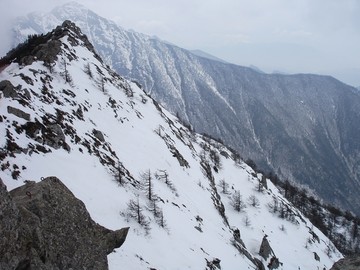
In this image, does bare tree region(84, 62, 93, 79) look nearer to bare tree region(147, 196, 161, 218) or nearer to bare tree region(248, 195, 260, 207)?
bare tree region(147, 196, 161, 218)

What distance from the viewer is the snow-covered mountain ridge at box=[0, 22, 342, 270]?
1275 inches

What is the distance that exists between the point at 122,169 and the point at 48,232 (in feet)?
103

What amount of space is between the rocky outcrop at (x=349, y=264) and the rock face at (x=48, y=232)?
53.7ft

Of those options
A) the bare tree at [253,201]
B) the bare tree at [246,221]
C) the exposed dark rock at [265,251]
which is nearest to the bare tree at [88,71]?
the bare tree at [246,221]

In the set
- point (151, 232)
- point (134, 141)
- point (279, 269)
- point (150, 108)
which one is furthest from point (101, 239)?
point (150, 108)

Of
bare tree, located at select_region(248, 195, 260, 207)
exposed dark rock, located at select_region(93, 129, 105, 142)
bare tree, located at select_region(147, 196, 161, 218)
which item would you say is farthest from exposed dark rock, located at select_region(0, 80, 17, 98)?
bare tree, located at select_region(248, 195, 260, 207)

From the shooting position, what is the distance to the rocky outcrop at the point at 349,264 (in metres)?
22.8

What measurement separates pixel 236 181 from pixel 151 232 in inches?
3249

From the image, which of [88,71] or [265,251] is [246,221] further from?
[88,71]

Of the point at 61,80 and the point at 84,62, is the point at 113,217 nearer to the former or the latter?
the point at 61,80

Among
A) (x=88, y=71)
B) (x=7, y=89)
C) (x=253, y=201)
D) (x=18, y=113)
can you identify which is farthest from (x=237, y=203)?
(x=7, y=89)

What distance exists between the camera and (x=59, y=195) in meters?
16.5

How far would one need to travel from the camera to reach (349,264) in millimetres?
23359

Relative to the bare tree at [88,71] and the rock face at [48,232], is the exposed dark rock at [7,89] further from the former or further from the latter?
the bare tree at [88,71]
